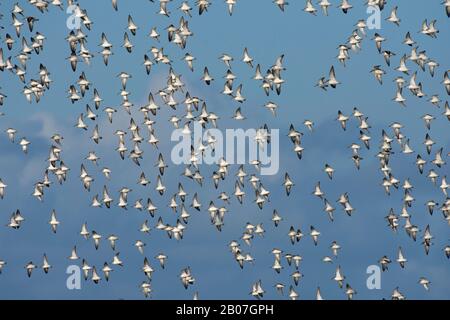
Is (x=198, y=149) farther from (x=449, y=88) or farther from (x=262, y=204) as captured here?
(x=449, y=88)

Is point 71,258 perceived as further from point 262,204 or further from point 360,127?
point 360,127

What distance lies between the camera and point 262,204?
154 metres

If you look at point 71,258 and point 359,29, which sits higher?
point 359,29
